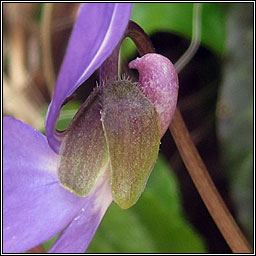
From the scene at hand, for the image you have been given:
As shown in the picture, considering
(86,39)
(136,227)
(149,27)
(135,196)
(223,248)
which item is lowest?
(223,248)

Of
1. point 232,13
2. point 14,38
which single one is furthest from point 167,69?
point 14,38

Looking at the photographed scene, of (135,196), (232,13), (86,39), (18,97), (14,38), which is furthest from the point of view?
(14,38)

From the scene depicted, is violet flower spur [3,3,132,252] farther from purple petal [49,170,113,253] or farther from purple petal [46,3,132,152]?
purple petal [46,3,132,152]

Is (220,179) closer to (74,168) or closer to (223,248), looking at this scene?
(223,248)

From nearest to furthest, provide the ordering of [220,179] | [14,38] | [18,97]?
[220,179], [18,97], [14,38]

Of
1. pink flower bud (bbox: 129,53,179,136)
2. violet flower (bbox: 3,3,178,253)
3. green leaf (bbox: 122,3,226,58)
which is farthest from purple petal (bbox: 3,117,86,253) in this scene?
green leaf (bbox: 122,3,226,58)

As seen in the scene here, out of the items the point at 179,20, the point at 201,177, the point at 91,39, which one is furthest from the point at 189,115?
the point at 91,39
